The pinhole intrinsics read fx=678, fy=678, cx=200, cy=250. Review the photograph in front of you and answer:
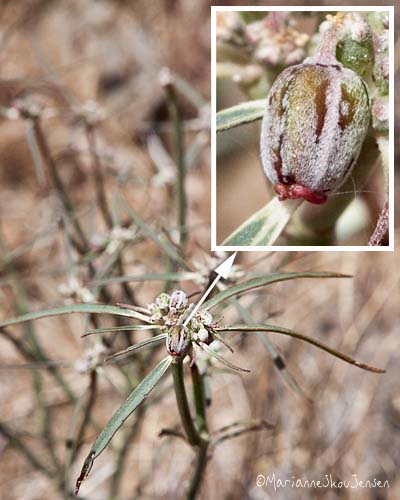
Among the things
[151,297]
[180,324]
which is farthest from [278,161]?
[151,297]

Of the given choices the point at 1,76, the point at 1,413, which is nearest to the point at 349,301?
the point at 1,413

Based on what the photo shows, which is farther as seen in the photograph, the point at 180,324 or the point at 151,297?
the point at 151,297

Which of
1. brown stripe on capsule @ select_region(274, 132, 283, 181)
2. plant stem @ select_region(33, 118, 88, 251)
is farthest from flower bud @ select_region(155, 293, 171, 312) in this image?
plant stem @ select_region(33, 118, 88, 251)

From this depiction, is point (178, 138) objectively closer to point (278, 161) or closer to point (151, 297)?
point (278, 161)

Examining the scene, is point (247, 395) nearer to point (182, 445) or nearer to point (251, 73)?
point (182, 445)

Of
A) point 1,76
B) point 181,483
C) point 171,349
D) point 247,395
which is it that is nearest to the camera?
point 171,349

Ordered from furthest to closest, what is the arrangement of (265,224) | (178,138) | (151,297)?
(151,297), (178,138), (265,224)

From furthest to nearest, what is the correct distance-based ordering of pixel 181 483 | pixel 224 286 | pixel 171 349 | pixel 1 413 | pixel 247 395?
pixel 1 413 → pixel 247 395 → pixel 181 483 → pixel 224 286 → pixel 171 349
